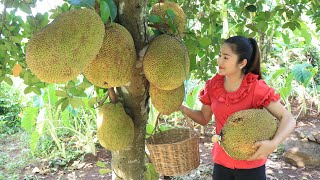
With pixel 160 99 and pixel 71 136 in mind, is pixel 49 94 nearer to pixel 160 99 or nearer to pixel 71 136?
pixel 71 136

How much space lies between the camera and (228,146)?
139cm

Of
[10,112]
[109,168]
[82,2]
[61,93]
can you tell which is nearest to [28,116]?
[109,168]

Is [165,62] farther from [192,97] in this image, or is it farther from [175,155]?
[192,97]

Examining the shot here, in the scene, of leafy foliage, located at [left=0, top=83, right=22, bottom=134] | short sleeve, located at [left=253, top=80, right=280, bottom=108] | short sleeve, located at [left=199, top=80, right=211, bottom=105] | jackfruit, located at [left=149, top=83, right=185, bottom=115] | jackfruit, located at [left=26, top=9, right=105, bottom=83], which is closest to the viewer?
jackfruit, located at [left=26, top=9, right=105, bottom=83]

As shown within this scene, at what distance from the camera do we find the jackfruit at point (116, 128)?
4.11 feet

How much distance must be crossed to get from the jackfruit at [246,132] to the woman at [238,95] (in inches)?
6.0

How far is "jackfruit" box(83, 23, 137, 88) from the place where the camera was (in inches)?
41.3

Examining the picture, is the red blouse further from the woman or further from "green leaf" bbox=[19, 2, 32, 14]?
"green leaf" bbox=[19, 2, 32, 14]

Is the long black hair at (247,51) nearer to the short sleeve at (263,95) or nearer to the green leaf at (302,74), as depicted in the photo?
the short sleeve at (263,95)

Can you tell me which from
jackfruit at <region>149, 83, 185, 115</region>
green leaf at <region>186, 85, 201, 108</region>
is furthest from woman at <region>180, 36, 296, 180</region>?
green leaf at <region>186, 85, 201, 108</region>

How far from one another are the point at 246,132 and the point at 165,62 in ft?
1.52

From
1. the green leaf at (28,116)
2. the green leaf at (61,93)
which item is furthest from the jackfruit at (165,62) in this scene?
the green leaf at (28,116)

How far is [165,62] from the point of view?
115 centimetres

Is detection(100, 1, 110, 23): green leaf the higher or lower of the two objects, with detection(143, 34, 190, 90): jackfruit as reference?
higher
